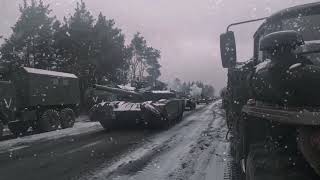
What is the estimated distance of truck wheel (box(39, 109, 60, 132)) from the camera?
17156 millimetres

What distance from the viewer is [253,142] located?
12.8ft

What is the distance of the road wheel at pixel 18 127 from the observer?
1619 cm

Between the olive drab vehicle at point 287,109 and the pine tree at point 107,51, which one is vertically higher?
the pine tree at point 107,51

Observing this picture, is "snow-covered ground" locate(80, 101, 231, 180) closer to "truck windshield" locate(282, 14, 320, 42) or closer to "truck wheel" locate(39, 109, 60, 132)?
"truck windshield" locate(282, 14, 320, 42)

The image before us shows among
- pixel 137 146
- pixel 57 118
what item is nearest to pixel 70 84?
pixel 57 118

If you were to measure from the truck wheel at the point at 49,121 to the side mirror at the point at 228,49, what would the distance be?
13.0 meters

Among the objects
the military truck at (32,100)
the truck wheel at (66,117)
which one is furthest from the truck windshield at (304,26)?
the truck wheel at (66,117)

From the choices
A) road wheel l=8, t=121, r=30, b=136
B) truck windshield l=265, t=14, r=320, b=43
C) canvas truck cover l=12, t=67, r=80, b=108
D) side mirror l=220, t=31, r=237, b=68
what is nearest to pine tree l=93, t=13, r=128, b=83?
canvas truck cover l=12, t=67, r=80, b=108

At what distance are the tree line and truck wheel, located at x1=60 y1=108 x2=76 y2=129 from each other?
17081 millimetres

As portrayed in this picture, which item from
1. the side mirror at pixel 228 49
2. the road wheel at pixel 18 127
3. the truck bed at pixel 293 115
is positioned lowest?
the road wheel at pixel 18 127

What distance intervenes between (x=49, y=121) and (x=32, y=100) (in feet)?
4.66

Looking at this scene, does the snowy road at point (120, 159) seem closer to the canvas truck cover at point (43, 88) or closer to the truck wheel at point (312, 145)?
the truck wheel at point (312, 145)

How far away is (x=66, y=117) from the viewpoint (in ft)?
63.7

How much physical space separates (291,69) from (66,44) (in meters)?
39.1
